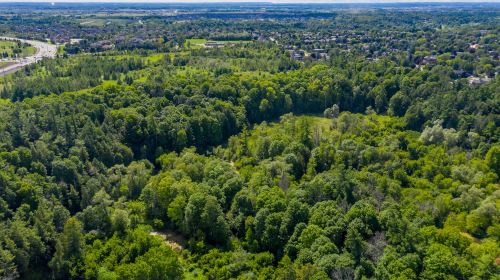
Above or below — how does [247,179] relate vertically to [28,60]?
below

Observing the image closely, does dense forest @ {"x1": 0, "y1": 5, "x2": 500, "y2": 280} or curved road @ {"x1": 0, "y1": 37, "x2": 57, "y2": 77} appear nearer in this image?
dense forest @ {"x1": 0, "y1": 5, "x2": 500, "y2": 280}

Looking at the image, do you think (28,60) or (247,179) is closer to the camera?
(247,179)

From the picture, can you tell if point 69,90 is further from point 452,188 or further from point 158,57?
point 452,188

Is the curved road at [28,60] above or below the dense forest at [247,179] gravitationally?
above

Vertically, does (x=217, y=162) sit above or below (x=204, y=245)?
above

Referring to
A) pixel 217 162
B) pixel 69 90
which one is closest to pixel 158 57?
pixel 69 90

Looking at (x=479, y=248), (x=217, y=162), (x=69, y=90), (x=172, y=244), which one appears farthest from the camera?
(x=69, y=90)

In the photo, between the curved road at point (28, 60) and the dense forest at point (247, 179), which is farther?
the curved road at point (28, 60)

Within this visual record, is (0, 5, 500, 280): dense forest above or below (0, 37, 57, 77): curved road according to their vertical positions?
below
